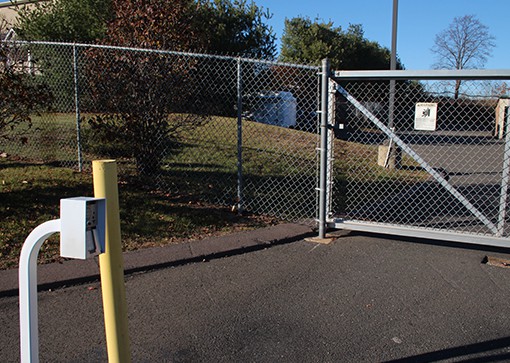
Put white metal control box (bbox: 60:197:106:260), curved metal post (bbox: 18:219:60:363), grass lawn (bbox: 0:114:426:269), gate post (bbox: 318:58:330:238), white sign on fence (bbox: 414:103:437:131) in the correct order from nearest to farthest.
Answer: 1. white metal control box (bbox: 60:197:106:260)
2. curved metal post (bbox: 18:219:60:363)
3. white sign on fence (bbox: 414:103:437:131)
4. gate post (bbox: 318:58:330:238)
5. grass lawn (bbox: 0:114:426:269)

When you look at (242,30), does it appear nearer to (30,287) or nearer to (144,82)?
(144,82)

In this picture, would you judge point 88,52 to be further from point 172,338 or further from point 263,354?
point 263,354

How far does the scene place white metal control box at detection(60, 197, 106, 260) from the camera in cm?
189

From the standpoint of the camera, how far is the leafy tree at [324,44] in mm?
29906

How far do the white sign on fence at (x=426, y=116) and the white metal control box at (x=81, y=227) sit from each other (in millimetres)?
3959

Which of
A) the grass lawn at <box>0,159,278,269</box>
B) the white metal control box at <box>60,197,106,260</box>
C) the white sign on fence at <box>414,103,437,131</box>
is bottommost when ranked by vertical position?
the grass lawn at <box>0,159,278,269</box>

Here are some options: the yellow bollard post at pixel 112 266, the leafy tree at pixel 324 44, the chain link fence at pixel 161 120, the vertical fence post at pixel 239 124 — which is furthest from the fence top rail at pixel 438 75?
the leafy tree at pixel 324 44

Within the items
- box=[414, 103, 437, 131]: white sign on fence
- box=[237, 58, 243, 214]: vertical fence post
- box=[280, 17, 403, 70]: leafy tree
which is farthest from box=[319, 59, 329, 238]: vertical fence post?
box=[280, 17, 403, 70]: leafy tree

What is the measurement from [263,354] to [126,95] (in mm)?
4732

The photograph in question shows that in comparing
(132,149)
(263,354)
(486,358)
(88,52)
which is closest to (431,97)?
(486,358)

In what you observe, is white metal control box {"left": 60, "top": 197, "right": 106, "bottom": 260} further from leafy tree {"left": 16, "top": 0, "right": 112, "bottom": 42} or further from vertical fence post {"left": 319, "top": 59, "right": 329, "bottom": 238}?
leafy tree {"left": 16, "top": 0, "right": 112, "bottom": 42}

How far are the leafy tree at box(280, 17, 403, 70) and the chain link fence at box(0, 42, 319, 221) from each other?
20.3 m

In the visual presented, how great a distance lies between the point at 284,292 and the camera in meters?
4.19

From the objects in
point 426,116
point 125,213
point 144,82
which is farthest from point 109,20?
point 426,116
